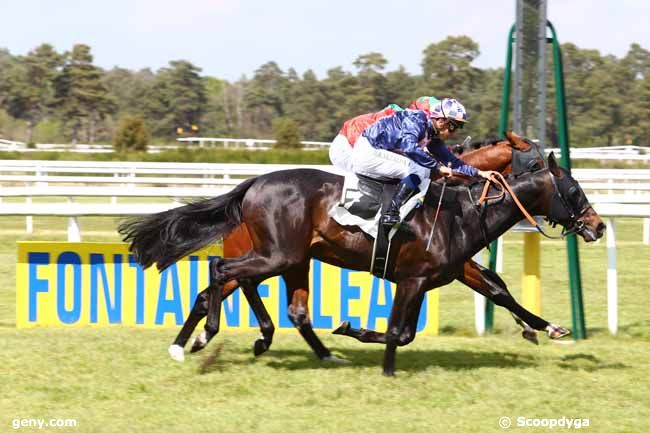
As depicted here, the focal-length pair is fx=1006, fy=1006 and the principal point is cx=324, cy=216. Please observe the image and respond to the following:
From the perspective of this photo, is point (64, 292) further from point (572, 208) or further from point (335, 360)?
point (572, 208)

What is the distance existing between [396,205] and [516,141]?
1093mm

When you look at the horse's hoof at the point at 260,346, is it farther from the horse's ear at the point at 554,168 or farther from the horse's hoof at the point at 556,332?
the horse's ear at the point at 554,168

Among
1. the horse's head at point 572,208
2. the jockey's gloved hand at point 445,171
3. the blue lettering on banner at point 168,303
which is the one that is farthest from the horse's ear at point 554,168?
the blue lettering on banner at point 168,303

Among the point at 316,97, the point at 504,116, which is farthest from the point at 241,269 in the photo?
the point at 316,97

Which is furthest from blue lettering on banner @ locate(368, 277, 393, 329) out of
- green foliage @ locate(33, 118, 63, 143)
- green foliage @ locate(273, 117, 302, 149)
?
green foliage @ locate(33, 118, 63, 143)

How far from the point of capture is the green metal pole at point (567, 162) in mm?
7129

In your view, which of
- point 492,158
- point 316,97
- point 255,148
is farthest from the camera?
point 316,97

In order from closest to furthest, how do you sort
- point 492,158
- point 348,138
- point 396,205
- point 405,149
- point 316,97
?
1. point 405,149
2. point 396,205
3. point 348,138
4. point 492,158
5. point 316,97

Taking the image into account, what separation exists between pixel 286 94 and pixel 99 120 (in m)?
23.1

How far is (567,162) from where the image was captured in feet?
23.3

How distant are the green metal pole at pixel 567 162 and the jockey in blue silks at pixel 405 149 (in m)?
1.27

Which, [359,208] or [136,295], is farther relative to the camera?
[136,295]

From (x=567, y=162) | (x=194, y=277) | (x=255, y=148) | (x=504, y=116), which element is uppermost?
(x=255, y=148)

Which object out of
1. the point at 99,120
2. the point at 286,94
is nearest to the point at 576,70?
the point at 286,94
